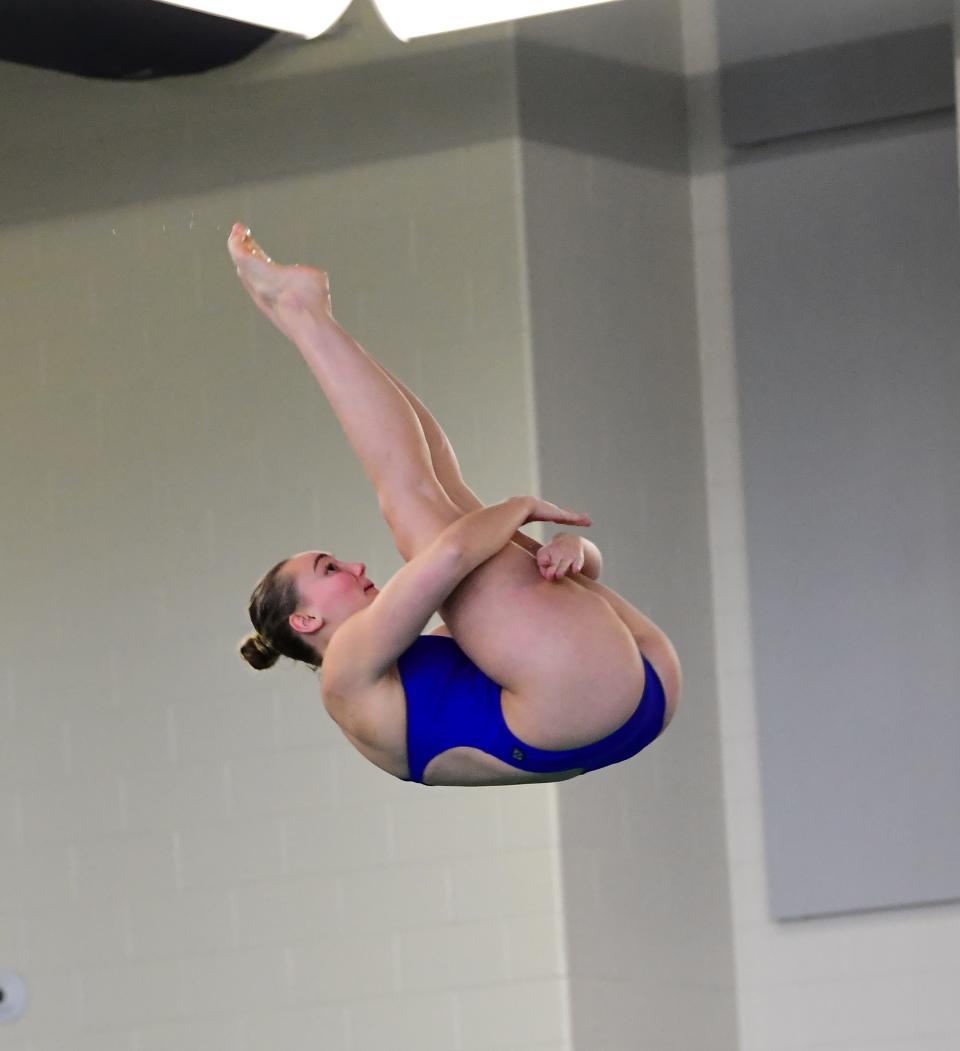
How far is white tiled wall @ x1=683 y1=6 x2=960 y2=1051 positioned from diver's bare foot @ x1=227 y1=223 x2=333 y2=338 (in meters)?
2.80

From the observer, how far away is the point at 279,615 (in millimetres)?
3551

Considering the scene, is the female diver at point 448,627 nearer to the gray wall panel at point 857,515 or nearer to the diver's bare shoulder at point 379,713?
the diver's bare shoulder at point 379,713

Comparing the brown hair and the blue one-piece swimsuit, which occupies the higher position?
the brown hair

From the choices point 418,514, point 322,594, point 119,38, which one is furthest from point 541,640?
point 119,38

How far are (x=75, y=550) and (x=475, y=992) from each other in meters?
1.81

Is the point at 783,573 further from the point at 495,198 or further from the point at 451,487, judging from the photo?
the point at 451,487

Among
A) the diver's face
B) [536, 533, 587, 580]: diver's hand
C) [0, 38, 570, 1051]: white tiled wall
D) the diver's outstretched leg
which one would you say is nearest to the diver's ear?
the diver's face

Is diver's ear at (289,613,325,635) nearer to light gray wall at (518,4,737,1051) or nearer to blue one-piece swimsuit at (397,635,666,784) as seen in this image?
blue one-piece swimsuit at (397,635,666,784)

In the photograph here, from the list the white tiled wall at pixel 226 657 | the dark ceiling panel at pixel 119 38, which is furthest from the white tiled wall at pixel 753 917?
the dark ceiling panel at pixel 119 38

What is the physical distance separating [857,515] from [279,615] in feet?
9.45

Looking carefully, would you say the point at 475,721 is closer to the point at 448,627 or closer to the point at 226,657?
the point at 448,627

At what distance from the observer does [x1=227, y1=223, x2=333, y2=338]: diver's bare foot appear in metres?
3.45

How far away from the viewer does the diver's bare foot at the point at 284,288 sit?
3447 mm

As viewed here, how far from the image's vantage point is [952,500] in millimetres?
5883
